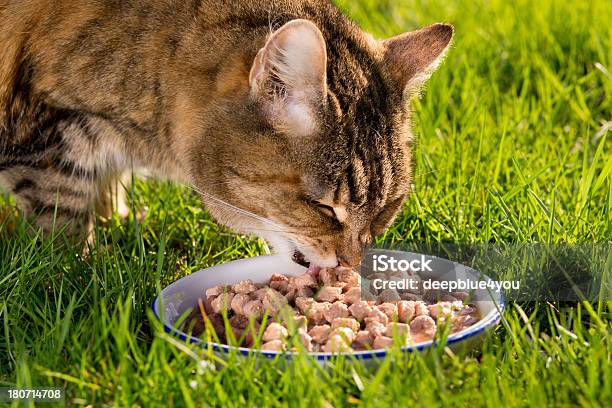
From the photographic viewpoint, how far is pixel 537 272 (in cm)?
280

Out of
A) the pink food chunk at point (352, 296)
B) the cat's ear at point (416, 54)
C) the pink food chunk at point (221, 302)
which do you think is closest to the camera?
the pink food chunk at point (221, 302)

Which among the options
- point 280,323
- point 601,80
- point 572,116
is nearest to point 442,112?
point 572,116

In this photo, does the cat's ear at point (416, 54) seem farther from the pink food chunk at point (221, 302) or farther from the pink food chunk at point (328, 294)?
the pink food chunk at point (221, 302)

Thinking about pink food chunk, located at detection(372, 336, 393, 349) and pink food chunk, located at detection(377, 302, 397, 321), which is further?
pink food chunk, located at detection(377, 302, 397, 321)

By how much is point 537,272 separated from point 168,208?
4.79 ft

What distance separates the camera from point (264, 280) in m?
2.81

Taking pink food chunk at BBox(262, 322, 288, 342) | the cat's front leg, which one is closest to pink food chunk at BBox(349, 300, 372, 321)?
pink food chunk at BBox(262, 322, 288, 342)

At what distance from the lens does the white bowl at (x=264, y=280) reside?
86.6 inches

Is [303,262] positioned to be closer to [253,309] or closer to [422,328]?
[253,309]

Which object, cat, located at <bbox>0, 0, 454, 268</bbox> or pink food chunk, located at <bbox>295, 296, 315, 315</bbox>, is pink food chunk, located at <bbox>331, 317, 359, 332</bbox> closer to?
pink food chunk, located at <bbox>295, 296, 315, 315</bbox>

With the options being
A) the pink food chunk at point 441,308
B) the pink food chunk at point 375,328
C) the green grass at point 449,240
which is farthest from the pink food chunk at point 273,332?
the pink food chunk at point 441,308

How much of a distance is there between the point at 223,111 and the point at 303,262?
53 centimetres

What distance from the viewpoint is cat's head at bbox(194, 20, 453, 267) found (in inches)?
99.1

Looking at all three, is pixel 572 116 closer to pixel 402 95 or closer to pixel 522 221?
pixel 522 221
